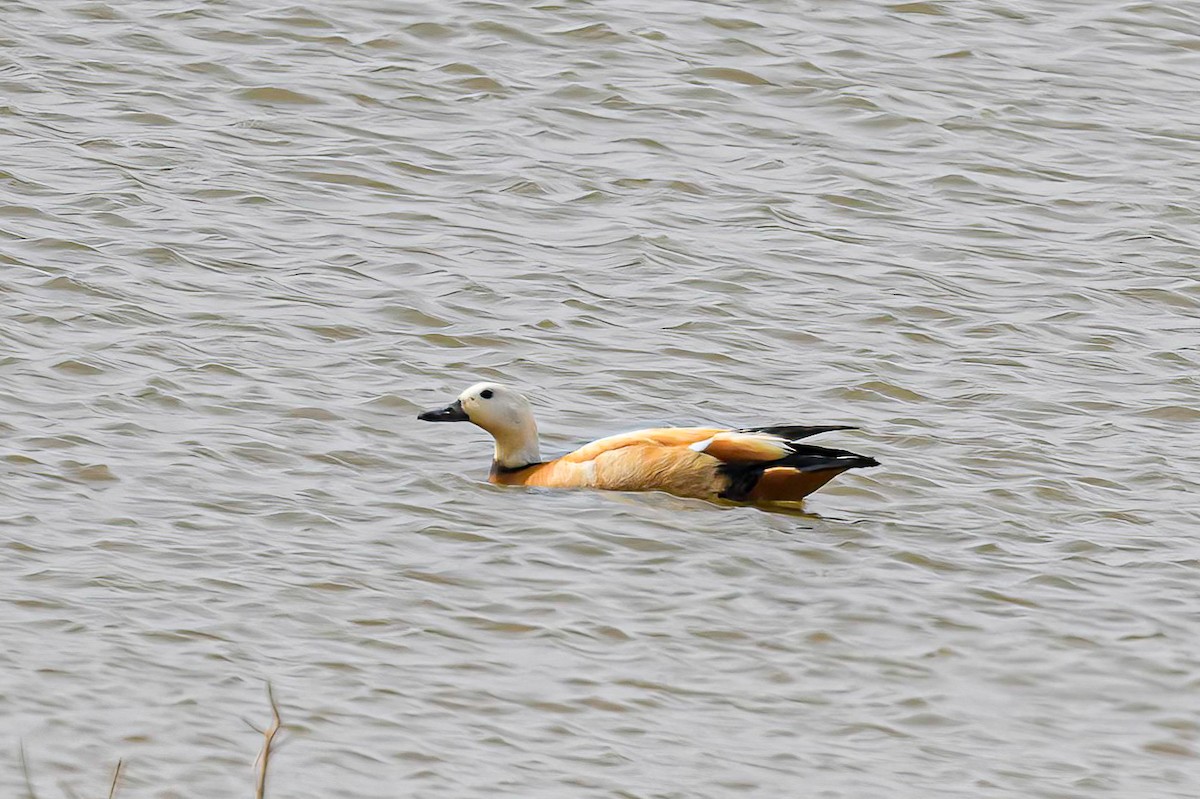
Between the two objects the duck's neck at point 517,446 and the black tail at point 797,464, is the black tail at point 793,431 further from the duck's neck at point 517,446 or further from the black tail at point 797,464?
the duck's neck at point 517,446

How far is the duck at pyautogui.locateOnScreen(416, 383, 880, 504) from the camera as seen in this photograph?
9352mm

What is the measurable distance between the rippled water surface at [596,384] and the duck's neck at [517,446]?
280 millimetres

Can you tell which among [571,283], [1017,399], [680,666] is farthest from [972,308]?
[680,666]

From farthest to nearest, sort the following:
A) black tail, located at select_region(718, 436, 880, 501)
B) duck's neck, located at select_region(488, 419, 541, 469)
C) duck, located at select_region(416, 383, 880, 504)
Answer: duck's neck, located at select_region(488, 419, 541, 469) < duck, located at select_region(416, 383, 880, 504) < black tail, located at select_region(718, 436, 880, 501)

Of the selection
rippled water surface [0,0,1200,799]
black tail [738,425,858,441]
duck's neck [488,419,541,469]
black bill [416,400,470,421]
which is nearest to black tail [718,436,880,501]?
black tail [738,425,858,441]

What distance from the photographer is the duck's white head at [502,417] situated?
9.70 m

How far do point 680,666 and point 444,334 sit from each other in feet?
13.6

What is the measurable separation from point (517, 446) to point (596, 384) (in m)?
1.13

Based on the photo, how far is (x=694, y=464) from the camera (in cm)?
946

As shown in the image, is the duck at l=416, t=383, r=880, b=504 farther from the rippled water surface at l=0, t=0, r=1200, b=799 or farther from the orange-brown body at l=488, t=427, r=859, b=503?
the rippled water surface at l=0, t=0, r=1200, b=799

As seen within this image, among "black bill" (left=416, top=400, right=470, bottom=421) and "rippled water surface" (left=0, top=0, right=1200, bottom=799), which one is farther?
"black bill" (left=416, top=400, right=470, bottom=421)

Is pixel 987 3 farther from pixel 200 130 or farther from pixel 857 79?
pixel 200 130

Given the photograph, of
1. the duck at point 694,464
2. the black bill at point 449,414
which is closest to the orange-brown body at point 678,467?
the duck at point 694,464

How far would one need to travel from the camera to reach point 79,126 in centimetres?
1355
